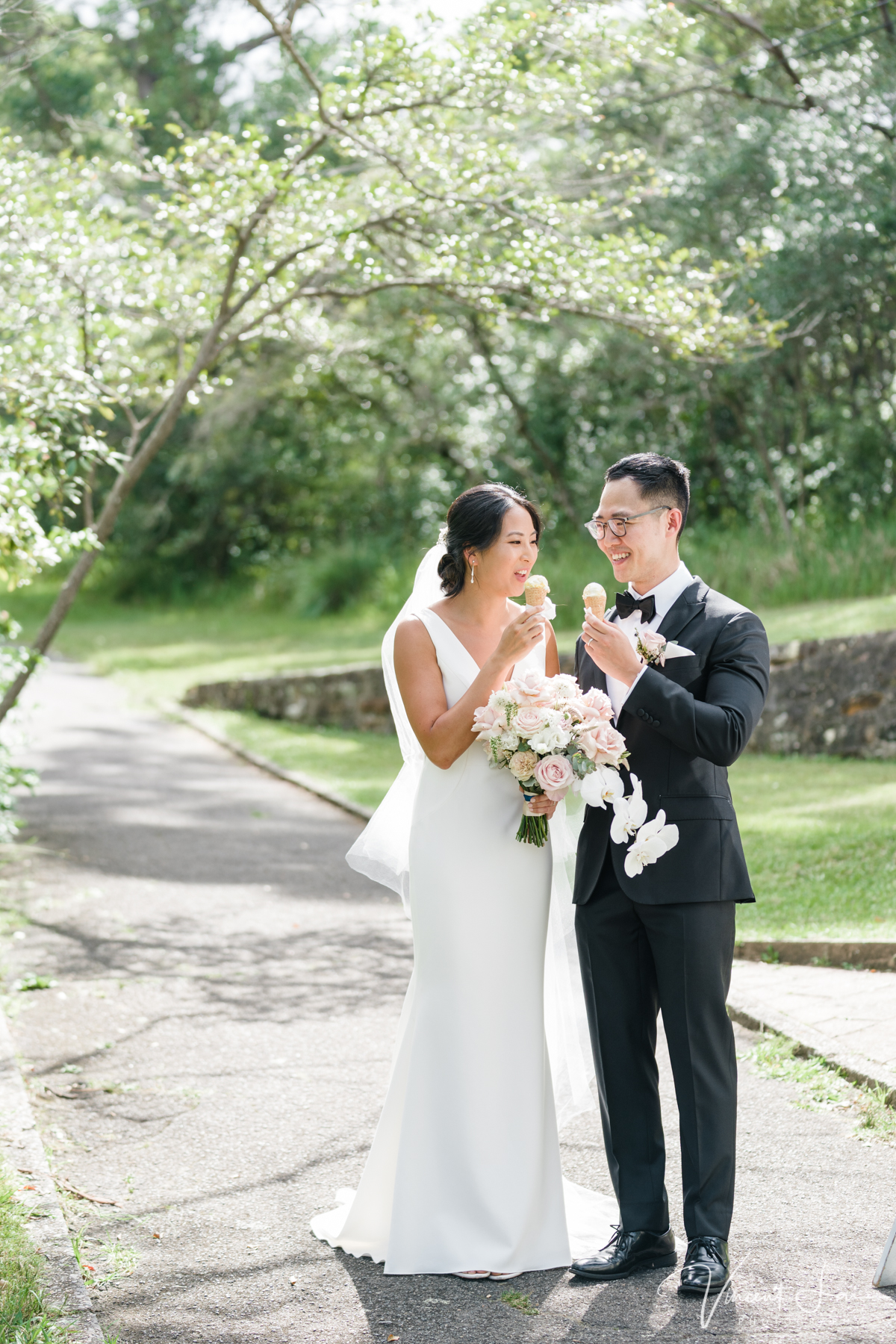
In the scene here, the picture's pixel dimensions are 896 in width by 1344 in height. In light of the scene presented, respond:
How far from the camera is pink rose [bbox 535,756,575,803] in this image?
11.7 ft

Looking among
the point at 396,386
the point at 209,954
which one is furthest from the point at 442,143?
the point at 396,386

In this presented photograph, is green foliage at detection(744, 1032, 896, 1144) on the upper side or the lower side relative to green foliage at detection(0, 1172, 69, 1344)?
lower

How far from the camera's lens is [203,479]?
32344 millimetres

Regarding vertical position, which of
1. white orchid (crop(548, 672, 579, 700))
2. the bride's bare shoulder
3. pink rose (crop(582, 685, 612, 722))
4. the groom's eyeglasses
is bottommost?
pink rose (crop(582, 685, 612, 722))

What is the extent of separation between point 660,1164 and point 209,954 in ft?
13.7

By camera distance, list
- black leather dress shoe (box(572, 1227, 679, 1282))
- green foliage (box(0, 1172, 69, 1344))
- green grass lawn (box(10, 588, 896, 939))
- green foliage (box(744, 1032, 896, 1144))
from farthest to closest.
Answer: green grass lawn (box(10, 588, 896, 939)) → green foliage (box(744, 1032, 896, 1144)) → black leather dress shoe (box(572, 1227, 679, 1282)) → green foliage (box(0, 1172, 69, 1344))

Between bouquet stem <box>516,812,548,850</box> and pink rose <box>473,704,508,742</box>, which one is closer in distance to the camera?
pink rose <box>473,704,508,742</box>

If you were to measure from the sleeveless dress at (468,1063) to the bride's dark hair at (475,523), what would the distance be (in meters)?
0.21

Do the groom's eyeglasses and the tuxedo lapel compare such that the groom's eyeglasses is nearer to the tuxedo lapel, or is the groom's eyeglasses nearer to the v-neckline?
the tuxedo lapel

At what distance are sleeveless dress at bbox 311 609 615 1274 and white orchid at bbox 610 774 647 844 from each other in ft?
1.62

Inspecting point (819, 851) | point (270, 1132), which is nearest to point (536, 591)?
point (270, 1132)

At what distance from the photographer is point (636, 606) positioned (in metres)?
3.70

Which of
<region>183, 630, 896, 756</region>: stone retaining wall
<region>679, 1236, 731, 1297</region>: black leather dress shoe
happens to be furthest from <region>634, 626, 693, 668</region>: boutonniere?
<region>183, 630, 896, 756</region>: stone retaining wall

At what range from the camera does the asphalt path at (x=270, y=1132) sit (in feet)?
11.6
